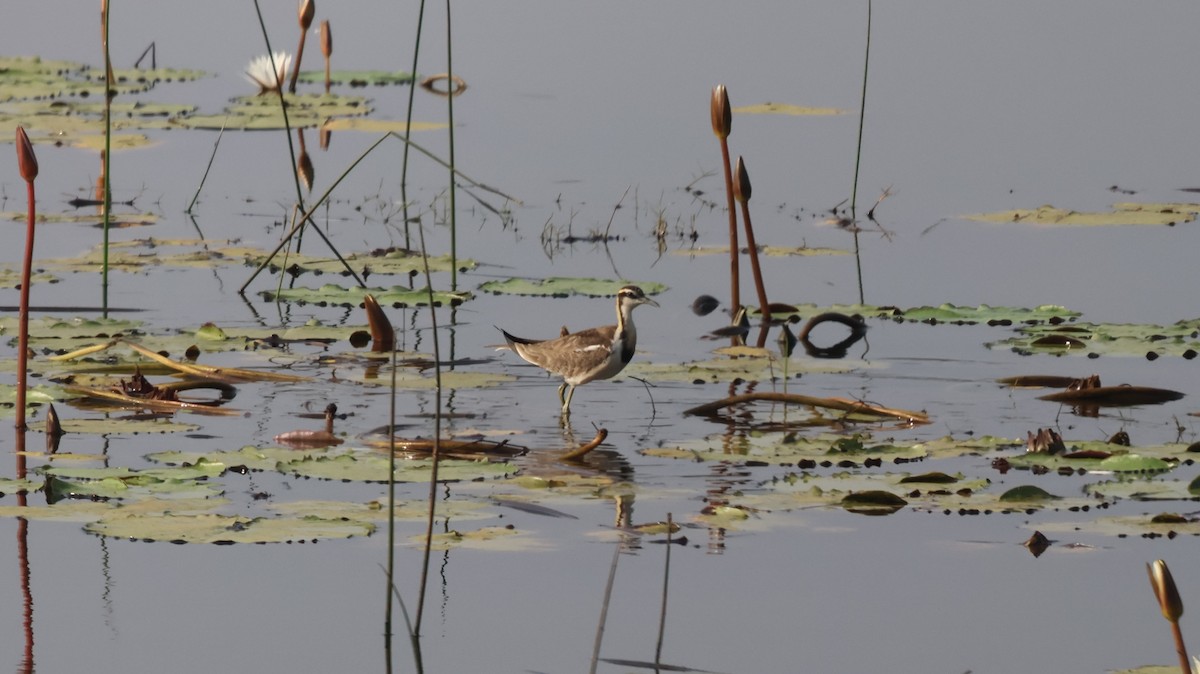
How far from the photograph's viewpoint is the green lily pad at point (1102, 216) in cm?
1420

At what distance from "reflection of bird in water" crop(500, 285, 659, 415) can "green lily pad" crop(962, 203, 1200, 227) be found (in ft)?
18.0

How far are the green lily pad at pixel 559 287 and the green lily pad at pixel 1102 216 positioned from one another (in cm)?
380

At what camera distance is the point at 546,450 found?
27.3 ft

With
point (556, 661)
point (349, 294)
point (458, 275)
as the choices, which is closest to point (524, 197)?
point (458, 275)

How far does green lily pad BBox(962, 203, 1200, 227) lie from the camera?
1420 cm

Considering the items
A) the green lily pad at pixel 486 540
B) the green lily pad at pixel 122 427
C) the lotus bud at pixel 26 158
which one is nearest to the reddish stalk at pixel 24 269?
the lotus bud at pixel 26 158

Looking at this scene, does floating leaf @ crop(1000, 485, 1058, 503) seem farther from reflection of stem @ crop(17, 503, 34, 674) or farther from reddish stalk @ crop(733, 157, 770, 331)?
reddish stalk @ crop(733, 157, 770, 331)

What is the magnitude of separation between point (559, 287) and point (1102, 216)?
475 centimetres

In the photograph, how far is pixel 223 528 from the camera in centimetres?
663

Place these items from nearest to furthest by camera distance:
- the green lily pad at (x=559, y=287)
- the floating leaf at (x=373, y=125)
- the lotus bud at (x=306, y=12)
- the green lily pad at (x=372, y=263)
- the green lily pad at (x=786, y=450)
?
1. the green lily pad at (x=786, y=450)
2. the green lily pad at (x=559, y=287)
3. the green lily pad at (x=372, y=263)
4. the floating leaf at (x=373, y=125)
5. the lotus bud at (x=306, y=12)

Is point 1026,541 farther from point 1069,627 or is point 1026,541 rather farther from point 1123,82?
point 1123,82

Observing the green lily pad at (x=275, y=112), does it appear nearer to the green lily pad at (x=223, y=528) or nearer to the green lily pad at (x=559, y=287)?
the green lily pad at (x=559, y=287)

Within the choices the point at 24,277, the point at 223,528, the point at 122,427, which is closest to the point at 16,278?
the point at 122,427

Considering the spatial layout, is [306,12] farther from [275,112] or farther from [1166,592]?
[1166,592]
